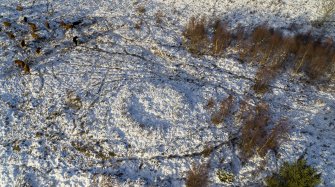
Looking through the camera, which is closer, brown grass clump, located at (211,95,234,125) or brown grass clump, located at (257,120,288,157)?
brown grass clump, located at (257,120,288,157)

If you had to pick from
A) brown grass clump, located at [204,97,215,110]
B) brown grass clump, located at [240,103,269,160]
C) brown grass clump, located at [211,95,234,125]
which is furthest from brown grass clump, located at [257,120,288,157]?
brown grass clump, located at [204,97,215,110]

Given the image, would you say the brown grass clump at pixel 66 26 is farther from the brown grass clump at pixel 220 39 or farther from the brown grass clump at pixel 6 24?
the brown grass clump at pixel 220 39

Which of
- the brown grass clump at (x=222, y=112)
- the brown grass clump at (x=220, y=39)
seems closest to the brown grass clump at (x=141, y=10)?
the brown grass clump at (x=220, y=39)

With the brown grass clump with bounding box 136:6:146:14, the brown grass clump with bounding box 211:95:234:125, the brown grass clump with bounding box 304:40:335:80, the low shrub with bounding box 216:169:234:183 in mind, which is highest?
the brown grass clump with bounding box 136:6:146:14

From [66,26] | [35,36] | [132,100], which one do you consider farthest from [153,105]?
[35,36]

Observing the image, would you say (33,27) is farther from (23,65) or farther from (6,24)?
(23,65)

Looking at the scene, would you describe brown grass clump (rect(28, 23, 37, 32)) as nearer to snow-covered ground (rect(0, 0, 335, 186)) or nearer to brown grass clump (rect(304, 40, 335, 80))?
snow-covered ground (rect(0, 0, 335, 186))
